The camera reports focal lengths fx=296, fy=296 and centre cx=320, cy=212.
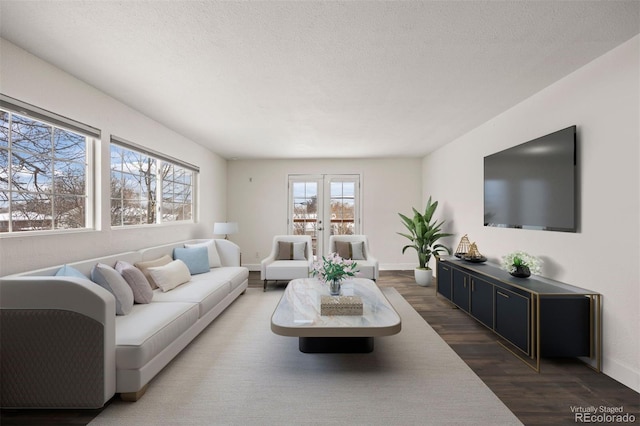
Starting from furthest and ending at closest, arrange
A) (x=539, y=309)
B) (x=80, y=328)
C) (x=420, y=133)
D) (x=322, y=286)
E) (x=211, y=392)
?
(x=420, y=133) < (x=322, y=286) < (x=539, y=309) < (x=211, y=392) < (x=80, y=328)

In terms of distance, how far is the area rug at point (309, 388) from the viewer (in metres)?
1.83

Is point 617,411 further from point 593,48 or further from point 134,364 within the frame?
point 134,364

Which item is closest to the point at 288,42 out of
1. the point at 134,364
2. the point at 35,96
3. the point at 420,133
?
the point at 35,96

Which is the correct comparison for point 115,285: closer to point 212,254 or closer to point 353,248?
point 212,254

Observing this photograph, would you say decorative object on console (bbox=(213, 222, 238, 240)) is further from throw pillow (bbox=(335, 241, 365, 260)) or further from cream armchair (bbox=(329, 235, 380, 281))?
throw pillow (bbox=(335, 241, 365, 260))

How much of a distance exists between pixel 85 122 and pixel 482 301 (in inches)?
171

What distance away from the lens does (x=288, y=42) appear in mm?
2137

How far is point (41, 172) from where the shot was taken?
2531mm

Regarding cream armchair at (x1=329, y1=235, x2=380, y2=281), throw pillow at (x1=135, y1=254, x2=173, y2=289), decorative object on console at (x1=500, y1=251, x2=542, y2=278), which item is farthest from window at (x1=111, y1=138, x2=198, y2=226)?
decorative object on console at (x1=500, y1=251, x2=542, y2=278)

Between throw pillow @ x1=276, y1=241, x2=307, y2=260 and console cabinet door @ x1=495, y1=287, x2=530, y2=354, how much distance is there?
3.23m

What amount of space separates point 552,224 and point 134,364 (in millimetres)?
3570

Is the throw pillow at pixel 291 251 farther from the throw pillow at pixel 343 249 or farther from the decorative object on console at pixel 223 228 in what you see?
the decorative object on console at pixel 223 228

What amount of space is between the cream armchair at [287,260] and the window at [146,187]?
1589 millimetres

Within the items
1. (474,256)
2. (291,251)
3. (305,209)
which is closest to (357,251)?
(291,251)
